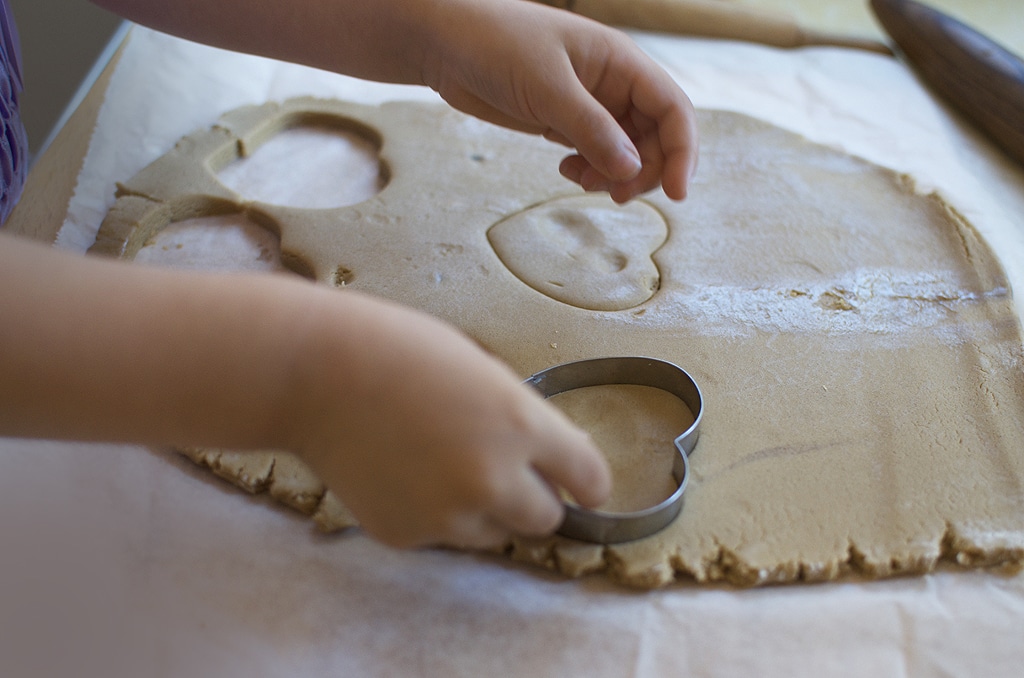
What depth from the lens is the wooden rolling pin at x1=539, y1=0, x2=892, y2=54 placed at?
176 cm

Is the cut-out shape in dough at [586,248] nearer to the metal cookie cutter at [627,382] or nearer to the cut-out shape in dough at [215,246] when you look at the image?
the metal cookie cutter at [627,382]

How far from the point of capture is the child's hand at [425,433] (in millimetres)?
632

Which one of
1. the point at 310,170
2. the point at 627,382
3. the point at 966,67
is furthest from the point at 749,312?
the point at 966,67

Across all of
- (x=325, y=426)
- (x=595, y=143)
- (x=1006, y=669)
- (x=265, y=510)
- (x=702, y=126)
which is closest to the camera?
(x=325, y=426)

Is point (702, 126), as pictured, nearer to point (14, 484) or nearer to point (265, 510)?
point (265, 510)

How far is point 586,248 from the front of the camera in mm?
1193

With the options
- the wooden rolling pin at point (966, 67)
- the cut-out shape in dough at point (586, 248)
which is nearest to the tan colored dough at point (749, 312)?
the cut-out shape in dough at point (586, 248)

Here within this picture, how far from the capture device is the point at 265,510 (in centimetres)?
89

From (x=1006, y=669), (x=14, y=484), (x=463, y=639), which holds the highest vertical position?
(x=1006, y=669)

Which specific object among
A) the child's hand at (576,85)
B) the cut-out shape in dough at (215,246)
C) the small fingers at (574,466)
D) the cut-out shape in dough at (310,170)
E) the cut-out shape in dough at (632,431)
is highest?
the child's hand at (576,85)

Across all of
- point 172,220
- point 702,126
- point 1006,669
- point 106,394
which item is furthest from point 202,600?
point 702,126

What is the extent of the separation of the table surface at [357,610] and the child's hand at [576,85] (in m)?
0.50

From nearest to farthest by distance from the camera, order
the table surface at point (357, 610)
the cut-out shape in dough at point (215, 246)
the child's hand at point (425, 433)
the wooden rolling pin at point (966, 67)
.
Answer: the child's hand at point (425, 433)
the table surface at point (357, 610)
the cut-out shape in dough at point (215, 246)
the wooden rolling pin at point (966, 67)

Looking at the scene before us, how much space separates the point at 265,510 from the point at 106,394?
274mm
